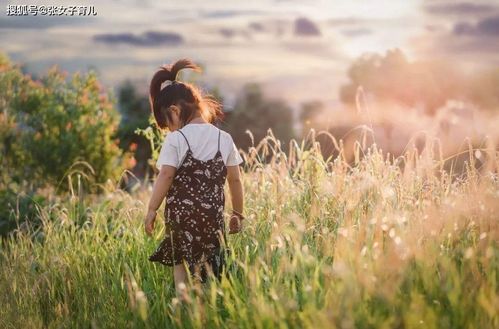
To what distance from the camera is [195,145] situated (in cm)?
502

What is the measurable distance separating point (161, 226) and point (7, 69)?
7.98 metres

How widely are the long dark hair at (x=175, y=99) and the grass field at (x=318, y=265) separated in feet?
2.77

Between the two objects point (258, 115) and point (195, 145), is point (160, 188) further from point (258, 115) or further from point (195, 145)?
point (258, 115)

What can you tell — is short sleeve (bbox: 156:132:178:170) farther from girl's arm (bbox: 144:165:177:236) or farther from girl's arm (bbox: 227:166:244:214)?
girl's arm (bbox: 227:166:244:214)

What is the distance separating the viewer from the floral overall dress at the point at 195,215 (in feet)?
16.5

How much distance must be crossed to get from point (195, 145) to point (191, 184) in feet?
0.85

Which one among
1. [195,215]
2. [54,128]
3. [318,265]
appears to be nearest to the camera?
[318,265]

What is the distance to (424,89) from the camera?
71.3ft

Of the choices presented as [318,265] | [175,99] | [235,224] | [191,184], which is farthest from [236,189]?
[318,265]

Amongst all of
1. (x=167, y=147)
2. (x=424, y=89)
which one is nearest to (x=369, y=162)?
(x=167, y=147)

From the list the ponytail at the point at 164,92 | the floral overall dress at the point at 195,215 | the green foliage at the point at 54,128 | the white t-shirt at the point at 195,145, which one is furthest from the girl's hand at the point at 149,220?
the green foliage at the point at 54,128

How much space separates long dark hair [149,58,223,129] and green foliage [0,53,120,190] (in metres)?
7.08

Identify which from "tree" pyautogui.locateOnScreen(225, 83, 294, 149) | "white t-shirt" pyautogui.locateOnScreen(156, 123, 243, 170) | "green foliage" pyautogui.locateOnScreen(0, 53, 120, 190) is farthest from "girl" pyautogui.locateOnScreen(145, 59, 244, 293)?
"tree" pyautogui.locateOnScreen(225, 83, 294, 149)

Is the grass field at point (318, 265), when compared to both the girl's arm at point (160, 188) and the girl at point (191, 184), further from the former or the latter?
the girl's arm at point (160, 188)
